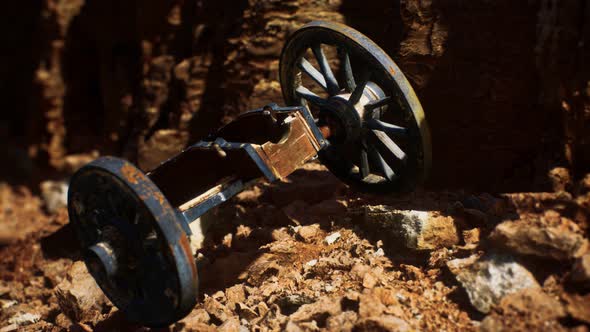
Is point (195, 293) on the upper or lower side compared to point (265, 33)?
lower

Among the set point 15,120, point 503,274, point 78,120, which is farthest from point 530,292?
point 15,120

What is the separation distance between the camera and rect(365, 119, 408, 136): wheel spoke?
3643 millimetres

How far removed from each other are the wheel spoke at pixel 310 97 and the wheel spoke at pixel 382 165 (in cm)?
51

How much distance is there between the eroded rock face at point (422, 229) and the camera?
3318mm

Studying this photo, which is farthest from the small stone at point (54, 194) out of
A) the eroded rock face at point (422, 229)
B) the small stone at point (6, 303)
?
the eroded rock face at point (422, 229)

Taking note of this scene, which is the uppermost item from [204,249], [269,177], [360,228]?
[269,177]

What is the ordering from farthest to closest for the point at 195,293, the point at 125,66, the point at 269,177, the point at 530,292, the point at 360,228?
the point at 125,66 → the point at 360,228 → the point at 269,177 → the point at 195,293 → the point at 530,292

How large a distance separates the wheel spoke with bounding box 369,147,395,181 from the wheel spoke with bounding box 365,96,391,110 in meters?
0.34

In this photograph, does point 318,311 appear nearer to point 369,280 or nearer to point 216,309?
point 369,280

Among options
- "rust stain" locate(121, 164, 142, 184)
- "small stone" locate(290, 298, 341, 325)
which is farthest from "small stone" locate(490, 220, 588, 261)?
"rust stain" locate(121, 164, 142, 184)

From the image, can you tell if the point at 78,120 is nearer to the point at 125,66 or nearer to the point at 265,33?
the point at 125,66

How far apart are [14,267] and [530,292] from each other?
15.8 feet

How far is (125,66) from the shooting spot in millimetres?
8078

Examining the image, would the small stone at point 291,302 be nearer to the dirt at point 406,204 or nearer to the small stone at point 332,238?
the dirt at point 406,204
